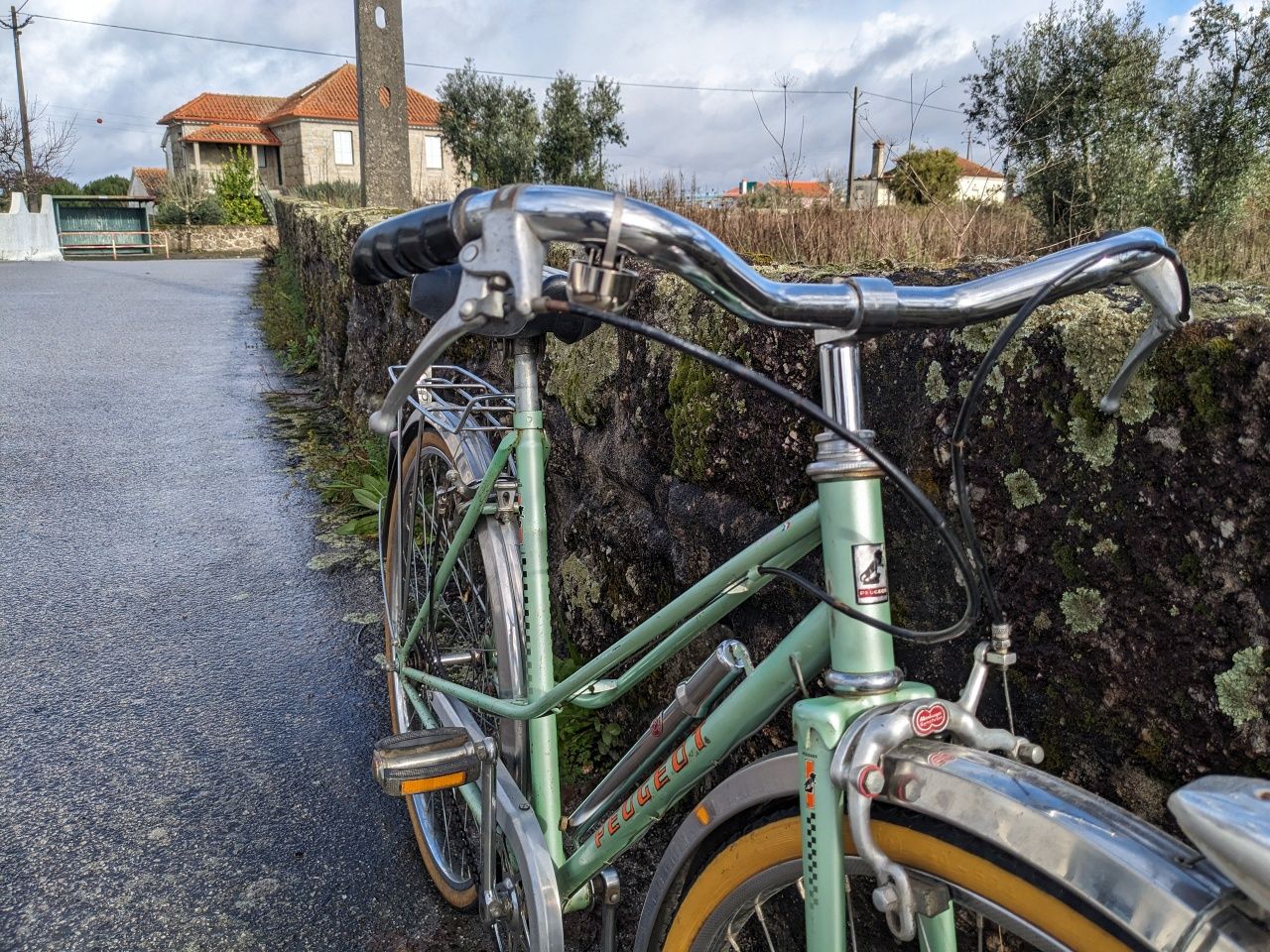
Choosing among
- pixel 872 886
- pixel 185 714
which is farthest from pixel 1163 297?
pixel 185 714

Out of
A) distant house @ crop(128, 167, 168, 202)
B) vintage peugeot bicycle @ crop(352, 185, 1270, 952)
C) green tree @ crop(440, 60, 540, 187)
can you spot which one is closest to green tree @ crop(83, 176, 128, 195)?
distant house @ crop(128, 167, 168, 202)

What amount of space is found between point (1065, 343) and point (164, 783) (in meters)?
2.74

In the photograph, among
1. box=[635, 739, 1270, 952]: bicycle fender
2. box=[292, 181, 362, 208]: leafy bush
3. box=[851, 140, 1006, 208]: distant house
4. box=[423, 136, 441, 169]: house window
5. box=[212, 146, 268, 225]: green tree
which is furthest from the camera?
box=[423, 136, 441, 169]: house window

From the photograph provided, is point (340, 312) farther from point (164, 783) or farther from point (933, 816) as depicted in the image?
point (933, 816)

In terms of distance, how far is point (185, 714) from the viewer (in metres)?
3.18

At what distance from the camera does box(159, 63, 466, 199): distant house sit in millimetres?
54094

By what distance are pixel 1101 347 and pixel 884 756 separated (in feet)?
1.95

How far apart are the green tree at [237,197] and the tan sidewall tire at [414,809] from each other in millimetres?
39023

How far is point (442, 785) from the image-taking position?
198 cm

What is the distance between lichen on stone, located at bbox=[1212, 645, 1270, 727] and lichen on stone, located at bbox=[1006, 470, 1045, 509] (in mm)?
302

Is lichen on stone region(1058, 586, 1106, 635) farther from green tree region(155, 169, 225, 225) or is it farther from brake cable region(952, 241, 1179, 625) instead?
green tree region(155, 169, 225, 225)

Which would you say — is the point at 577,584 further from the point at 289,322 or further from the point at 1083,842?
the point at 289,322

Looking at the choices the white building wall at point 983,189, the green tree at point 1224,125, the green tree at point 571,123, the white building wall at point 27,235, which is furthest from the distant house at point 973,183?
the white building wall at point 27,235

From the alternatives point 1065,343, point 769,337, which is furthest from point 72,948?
point 1065,343
